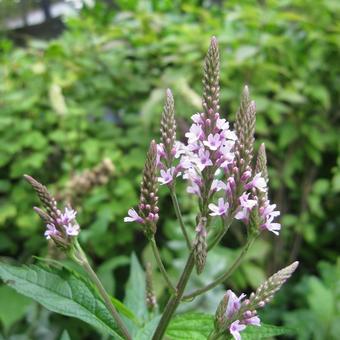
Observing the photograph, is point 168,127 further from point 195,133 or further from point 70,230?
point 70,230

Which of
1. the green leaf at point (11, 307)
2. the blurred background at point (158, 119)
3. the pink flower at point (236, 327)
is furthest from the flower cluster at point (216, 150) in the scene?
the blurred background at point (158, 119)

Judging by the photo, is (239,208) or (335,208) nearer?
(239,208)

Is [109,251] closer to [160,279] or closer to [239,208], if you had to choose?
[160,279]

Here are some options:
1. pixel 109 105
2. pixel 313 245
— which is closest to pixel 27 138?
pixel 109 105

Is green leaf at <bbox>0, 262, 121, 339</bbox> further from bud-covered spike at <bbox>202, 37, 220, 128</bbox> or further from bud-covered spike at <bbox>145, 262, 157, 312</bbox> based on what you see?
bud-covered spike at <bbox>202, 37, 220, 128</bbox>

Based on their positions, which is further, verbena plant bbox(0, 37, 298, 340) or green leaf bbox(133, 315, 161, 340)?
green leaf bbox(133, 315, 161, 340)

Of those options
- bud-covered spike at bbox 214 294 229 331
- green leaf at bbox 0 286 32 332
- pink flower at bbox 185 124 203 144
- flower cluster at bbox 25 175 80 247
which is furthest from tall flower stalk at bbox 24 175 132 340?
Answer: green leaf at bbox 0 286 32 332
